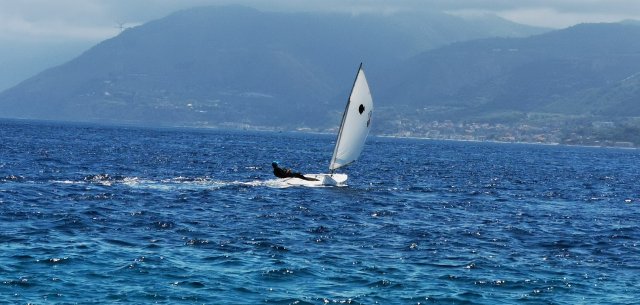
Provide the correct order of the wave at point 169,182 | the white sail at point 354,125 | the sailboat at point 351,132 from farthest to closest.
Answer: the sailboat at point 351,132, the white sail at point 354,125, the wave at point 169,182

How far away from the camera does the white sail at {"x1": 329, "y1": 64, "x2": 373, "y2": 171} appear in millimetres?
93312

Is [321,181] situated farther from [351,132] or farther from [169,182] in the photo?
[169,182]

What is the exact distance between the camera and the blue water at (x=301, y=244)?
A: 42725 mm

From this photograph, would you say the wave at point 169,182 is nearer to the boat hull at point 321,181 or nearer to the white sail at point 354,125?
the boat hull at point 321,181

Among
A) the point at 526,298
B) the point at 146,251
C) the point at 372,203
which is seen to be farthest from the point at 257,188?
the point at 526,298

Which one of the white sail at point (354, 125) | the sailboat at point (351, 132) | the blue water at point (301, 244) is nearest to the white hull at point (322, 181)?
the sailboat at point (351, 132)

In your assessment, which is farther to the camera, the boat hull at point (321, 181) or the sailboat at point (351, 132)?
the boat hull at point (321, 181)

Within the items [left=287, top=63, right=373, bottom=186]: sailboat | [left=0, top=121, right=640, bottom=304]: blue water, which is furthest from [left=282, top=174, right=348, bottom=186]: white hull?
[left=0, top=121, right=640, bottom=304]: blue water

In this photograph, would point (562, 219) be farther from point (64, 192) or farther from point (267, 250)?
point (64, 192)

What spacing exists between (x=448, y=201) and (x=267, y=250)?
126ft

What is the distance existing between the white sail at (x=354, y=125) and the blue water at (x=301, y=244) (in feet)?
10.9

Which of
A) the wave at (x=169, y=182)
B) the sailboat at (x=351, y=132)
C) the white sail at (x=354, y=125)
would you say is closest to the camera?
the wave at (x=169, y=182)

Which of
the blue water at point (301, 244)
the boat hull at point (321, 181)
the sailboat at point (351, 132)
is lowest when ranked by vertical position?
the blue water at point (301, 244)

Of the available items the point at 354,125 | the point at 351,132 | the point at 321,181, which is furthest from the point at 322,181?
the point at 354,125
